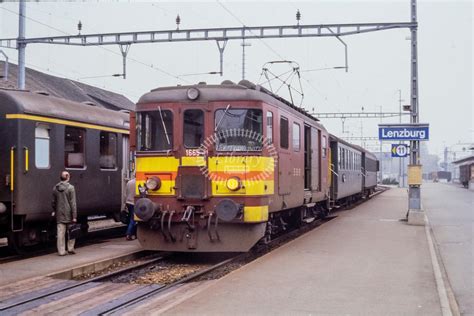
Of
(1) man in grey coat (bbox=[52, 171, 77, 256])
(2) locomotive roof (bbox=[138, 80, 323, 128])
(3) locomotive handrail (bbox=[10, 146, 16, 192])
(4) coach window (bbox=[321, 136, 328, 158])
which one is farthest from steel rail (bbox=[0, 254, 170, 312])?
(4) coach window (bbox=[321, 136, 328, 158])

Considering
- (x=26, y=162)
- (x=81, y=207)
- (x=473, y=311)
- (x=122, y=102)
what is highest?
(x=122, y=102)

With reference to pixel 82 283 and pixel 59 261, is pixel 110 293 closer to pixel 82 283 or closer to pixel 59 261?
pixel 82 283

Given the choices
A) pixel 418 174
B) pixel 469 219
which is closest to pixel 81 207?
pixel 418 174

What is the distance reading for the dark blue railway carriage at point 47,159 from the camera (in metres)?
11.0

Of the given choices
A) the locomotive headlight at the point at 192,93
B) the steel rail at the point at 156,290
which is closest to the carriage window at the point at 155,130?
the locomotive headlight at the point at 192,93

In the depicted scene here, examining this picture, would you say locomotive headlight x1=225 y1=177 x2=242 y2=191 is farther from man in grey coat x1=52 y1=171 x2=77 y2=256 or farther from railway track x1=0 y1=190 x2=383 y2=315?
man in grey coat x1=52 y1=171 x2=77 y2=256

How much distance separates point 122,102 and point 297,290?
37.3 metres

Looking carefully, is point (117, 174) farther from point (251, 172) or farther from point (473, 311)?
point (473, 311)

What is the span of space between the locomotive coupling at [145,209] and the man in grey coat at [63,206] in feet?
4.41

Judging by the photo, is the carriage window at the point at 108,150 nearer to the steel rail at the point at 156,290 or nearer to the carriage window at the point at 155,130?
the carriage window at the point at 155,130

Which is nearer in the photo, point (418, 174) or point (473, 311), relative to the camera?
point (473, 311)

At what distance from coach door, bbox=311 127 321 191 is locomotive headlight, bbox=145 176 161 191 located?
5.55 metres

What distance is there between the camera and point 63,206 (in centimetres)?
1112

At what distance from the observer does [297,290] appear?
26.5 feet
